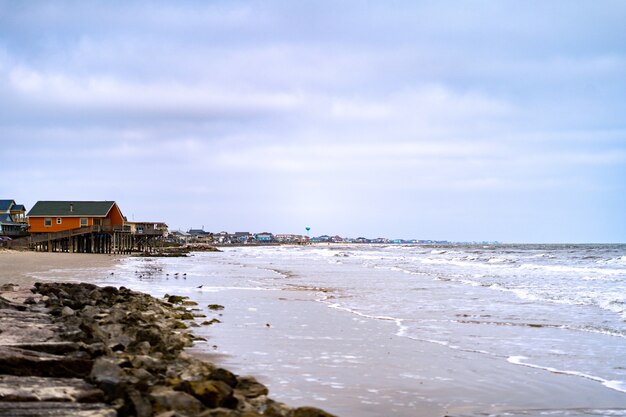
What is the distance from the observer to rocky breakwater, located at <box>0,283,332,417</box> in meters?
5.62

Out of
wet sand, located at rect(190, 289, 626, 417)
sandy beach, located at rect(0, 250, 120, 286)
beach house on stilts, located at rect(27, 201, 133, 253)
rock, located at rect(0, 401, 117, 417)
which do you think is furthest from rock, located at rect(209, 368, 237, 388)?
beach house on stilts, located at rect(27, 201, 133, 253)

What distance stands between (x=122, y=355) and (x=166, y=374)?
46.3 inches

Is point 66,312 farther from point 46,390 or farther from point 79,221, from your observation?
point 79,221

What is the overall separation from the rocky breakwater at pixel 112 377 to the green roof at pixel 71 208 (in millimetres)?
60332

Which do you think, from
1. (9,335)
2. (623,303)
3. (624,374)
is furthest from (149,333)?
(623,303)

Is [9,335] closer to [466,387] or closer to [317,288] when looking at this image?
[466,387]

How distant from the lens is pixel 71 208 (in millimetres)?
68938

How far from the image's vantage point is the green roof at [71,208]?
68250 millimetres

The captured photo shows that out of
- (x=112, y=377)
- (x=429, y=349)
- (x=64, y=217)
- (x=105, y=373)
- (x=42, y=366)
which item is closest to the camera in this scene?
(x=112, y=377)

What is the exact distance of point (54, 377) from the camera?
21.9 feet

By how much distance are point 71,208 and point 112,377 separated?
67251 millimetres

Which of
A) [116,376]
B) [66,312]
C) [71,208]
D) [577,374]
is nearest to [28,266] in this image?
[66,312]

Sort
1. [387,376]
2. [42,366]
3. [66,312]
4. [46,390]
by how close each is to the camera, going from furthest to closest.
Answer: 1. [66,312]
2. [387,376]
3. [42,366]
4. [46,390]

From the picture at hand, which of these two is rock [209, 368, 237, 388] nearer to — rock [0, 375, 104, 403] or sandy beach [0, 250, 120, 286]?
rock [0, 375, 104, 403]
